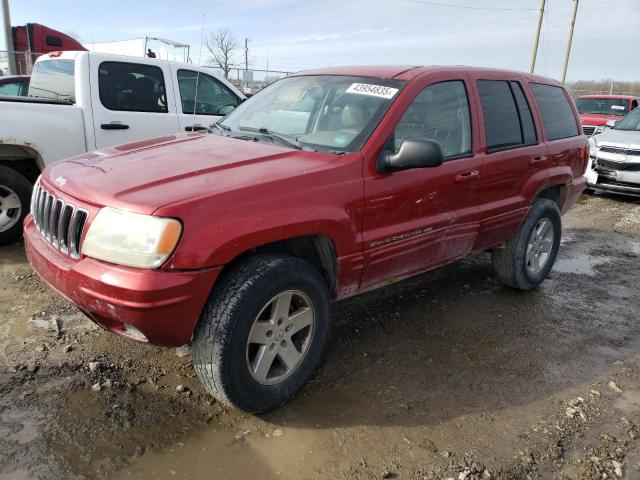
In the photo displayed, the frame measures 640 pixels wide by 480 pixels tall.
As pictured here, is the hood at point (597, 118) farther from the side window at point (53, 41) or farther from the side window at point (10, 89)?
the side window at point (53, 41)

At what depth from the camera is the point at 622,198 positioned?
950cm

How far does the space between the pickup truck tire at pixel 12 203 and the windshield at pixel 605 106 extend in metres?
→ 14.7

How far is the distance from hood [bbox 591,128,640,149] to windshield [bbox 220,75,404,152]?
707 cm

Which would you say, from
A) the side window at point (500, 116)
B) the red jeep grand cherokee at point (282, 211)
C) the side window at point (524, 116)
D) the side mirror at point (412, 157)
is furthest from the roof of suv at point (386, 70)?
the side mirror at point (412, 157)

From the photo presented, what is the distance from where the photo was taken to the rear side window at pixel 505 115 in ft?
12.7

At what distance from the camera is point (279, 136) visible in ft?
11.0

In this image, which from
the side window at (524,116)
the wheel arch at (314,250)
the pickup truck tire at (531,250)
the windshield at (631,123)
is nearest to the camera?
the wheel arch at (314,250)

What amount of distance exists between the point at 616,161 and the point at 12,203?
892cm

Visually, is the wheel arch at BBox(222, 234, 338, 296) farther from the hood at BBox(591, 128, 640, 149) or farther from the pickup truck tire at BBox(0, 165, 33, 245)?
the hood at BBox(591, 128, 640, 149)

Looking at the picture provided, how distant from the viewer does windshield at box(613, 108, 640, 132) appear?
31.2ft

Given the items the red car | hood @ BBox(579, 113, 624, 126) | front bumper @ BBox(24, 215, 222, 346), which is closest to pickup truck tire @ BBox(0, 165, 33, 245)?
front bumper @ BBox(24, 215, 222, 346)

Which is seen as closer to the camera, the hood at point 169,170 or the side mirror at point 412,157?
the hood at point 169,170

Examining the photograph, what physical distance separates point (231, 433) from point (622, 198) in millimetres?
9314

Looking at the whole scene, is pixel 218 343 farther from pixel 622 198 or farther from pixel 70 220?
pixel 622 198
